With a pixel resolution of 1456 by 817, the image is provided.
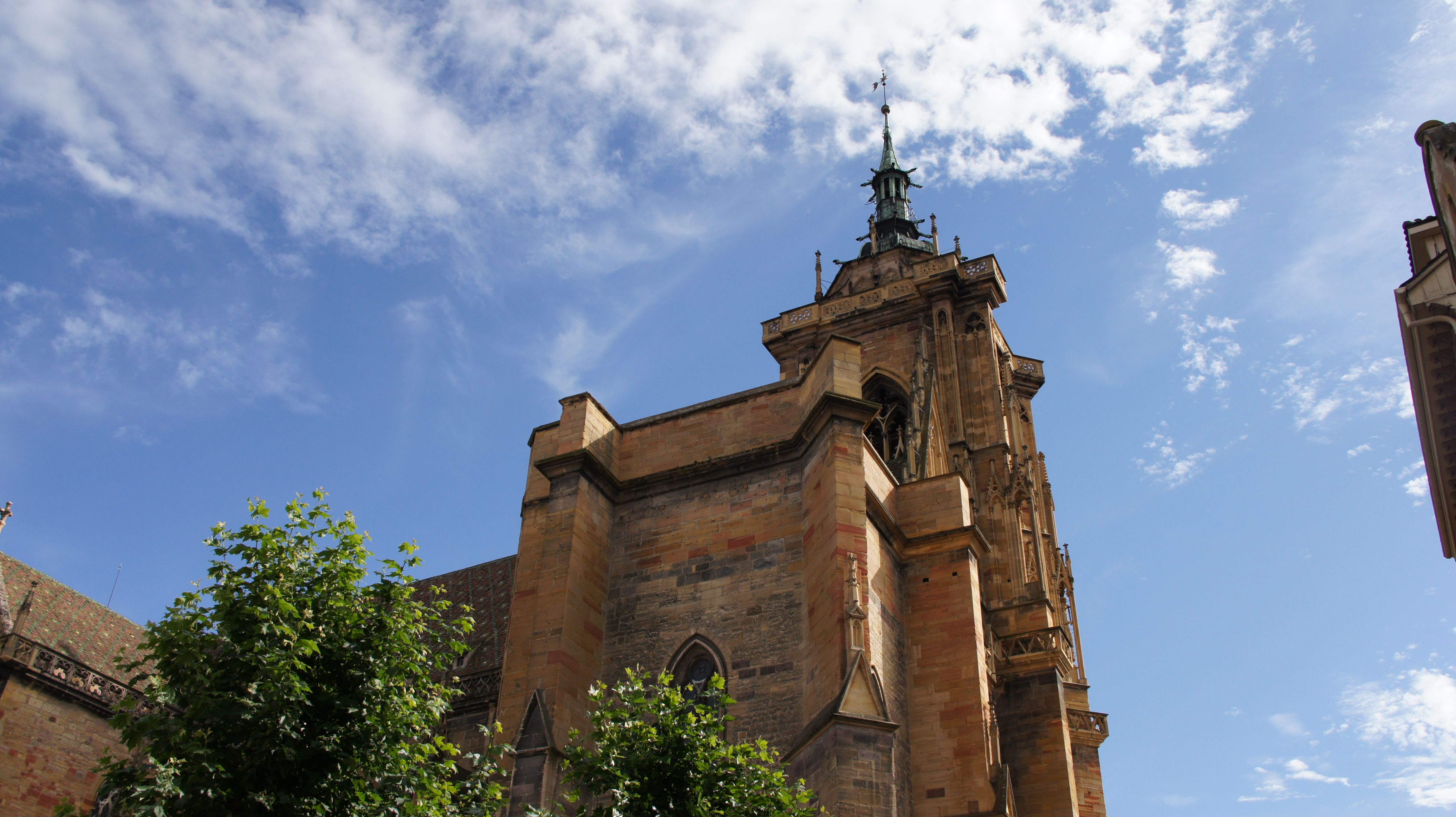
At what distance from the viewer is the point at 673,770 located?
11.2 m

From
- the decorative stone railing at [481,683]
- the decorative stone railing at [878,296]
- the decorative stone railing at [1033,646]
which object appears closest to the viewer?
the decorative stone railing at [481,683]

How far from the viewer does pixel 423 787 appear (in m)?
11.0

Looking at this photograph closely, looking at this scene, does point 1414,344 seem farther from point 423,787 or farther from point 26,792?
point 26,792

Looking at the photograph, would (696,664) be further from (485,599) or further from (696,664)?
(485,599)

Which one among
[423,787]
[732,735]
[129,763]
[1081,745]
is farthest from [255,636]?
[1081,745]

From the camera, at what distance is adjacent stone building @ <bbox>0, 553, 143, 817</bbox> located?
19578 mm

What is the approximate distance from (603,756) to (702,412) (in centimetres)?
777

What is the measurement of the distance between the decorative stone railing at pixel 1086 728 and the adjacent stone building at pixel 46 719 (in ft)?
56.1

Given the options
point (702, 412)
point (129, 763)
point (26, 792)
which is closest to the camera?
point (129, 763)

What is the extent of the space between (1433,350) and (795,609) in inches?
344

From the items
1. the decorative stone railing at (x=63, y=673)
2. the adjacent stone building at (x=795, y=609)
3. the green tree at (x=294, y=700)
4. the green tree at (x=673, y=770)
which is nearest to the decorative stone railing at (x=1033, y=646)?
the adjacent stone building at (x=795, y=609)

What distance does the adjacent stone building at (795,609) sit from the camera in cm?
1434

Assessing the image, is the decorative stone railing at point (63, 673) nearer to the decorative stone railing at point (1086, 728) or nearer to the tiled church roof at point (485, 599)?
the tiled church roof at point (485, 599)

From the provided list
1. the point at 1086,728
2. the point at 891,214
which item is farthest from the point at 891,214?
the point at 1086,728
